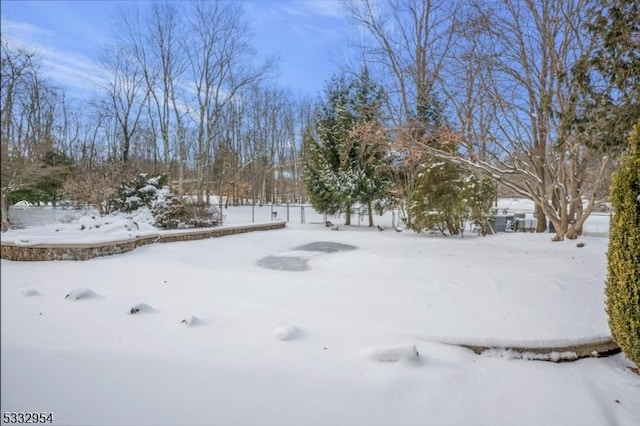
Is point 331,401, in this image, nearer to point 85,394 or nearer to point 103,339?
point 85,394

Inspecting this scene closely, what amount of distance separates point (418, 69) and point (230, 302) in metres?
8.61

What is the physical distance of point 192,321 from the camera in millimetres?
2779

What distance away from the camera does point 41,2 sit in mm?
1065

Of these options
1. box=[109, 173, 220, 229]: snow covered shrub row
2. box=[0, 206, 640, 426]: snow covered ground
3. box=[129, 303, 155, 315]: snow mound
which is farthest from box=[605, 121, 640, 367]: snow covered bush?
box=[109, 173, 220, 229]: snow covered shrub row

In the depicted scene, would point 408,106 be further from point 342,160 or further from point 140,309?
point 140,309

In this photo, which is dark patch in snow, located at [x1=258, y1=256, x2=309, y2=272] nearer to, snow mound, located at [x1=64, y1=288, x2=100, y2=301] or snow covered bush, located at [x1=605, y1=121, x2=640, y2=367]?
snow mound, located at [x1=64, y1=288, x2=100, y2=301]

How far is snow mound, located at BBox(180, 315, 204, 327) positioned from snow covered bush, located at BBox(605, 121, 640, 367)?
3.24 metres

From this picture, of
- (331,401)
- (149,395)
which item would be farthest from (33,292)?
(331,401)

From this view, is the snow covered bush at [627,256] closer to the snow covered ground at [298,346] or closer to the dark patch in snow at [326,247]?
the snow covered ground at [298,346]

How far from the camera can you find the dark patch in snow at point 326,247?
23.4 feet

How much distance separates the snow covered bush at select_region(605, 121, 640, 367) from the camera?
7.75 ft

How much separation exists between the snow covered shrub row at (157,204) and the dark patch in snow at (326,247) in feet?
10.8

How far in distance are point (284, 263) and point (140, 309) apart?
2.76 metres

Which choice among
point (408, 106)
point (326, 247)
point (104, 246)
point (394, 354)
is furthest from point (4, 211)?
point (408, 106)
